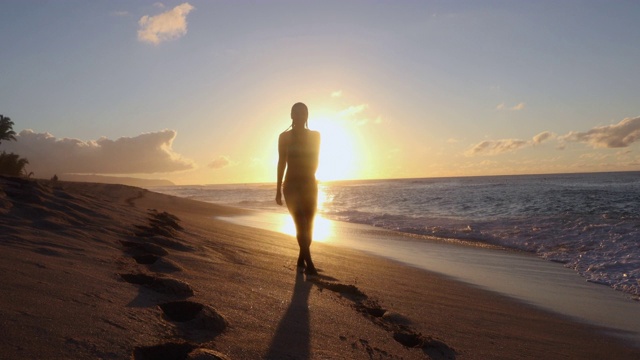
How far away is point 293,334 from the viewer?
8.87 ft

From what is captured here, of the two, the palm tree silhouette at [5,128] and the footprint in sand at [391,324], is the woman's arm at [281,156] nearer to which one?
the footprint in sand at [391,324]

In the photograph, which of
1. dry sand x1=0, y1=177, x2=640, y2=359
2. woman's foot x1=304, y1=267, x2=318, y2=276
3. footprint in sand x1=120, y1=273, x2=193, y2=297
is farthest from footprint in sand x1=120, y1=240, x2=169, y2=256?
woman's foot x1=304, y1=267, x2=318, y2=276

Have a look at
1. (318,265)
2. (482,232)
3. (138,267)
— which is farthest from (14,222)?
(482,232)

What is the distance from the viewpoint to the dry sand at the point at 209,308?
210 centimetres

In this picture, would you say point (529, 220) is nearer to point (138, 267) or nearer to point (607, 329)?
point (607, 329)

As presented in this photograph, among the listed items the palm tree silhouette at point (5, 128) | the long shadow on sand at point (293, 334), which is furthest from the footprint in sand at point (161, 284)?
the palm tree silhouette at point (5, 128)

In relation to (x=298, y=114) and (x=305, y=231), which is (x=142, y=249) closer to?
(x=305, y=231)

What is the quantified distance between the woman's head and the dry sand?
1.56 meters

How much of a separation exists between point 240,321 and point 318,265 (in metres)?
3.23

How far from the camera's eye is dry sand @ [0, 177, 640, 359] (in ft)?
6.88

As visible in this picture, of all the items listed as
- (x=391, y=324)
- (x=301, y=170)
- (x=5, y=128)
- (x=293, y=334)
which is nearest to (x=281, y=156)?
(x=301, y=170)

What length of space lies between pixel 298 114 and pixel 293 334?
2.76 metres

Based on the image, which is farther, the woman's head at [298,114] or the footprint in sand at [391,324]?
the woman's head at [298,114]

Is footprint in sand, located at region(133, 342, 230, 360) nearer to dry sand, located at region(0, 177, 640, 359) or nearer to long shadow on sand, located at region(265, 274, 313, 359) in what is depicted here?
dry sand, located at region(0, 177, 640, 359)
